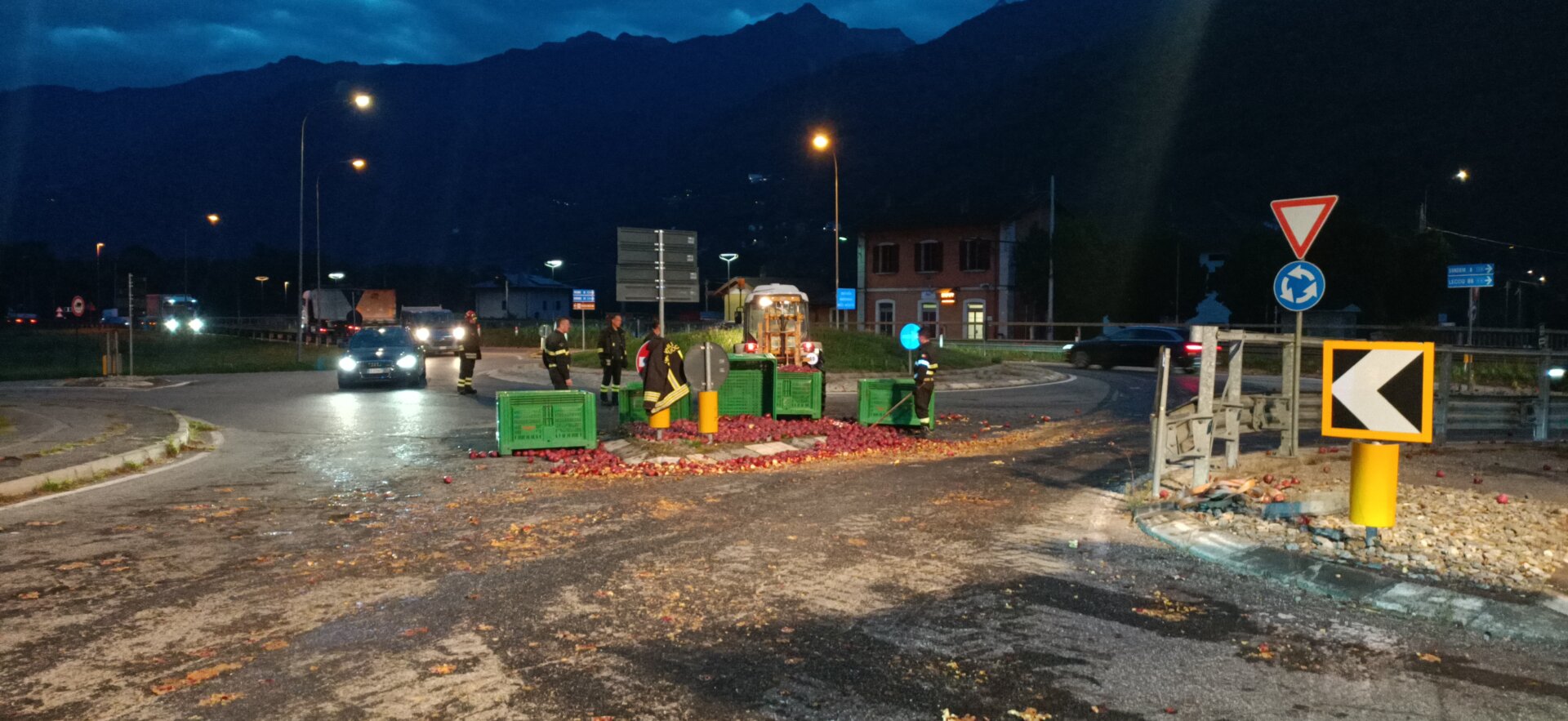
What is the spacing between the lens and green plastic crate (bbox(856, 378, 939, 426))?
50.6ft

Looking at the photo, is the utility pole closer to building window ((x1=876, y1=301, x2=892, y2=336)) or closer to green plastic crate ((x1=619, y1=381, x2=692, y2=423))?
building window ((x1=876, y1=301, x2=892, y2=336))

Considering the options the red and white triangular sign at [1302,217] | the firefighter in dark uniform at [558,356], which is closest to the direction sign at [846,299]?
the firefighter in dark uniform at [558,356]

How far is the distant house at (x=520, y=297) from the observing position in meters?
102

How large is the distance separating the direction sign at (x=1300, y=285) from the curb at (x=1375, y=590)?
374 centimetres

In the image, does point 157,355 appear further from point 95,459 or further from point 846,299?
point 95,459

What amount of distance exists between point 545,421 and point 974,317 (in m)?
43.9

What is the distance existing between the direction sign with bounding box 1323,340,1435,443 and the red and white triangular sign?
2.43 meters

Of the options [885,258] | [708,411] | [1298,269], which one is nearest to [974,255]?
[885,258]

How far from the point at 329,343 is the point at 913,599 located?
49.8 meters

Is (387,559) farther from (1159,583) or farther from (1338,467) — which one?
(1338,467)

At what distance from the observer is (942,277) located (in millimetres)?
56312

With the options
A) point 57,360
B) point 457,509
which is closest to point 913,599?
point 457,509

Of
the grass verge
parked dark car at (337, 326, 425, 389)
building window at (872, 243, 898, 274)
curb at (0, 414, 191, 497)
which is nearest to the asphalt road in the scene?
curb at (0, 414, 191, 497)

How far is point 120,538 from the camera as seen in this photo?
8133 millimetres
